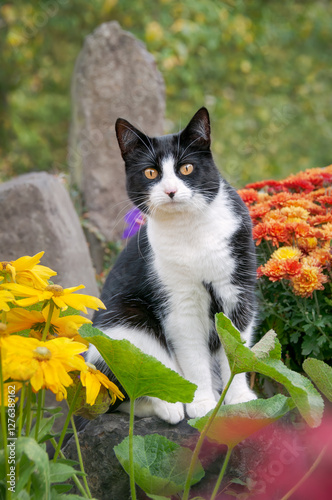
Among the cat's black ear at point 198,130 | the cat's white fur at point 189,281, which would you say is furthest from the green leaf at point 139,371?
the cat's black ear at point 198,130

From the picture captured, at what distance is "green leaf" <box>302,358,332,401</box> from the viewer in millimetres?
1236

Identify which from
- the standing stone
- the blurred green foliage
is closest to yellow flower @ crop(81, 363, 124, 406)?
the standing stone

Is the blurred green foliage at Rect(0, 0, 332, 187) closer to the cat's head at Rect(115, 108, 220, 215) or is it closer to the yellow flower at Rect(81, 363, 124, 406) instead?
the cat's head at Rect(115, 108, 220, 215)

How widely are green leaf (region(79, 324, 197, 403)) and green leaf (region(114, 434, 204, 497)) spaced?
0.21 meters

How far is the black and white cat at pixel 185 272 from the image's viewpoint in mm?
1916

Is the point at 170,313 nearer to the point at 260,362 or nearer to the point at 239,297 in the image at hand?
the point at 239,297

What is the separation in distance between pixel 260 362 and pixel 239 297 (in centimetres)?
83

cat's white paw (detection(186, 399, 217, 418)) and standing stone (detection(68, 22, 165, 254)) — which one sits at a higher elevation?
standing stone (detection(68, 22, 165, 254))

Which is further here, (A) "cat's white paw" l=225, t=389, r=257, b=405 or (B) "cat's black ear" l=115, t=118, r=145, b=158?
(B) "cat's black ear" l=115, t=118, r=145, b=158

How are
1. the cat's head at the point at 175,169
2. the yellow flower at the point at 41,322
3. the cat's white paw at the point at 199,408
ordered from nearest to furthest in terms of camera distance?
the yellow flower at the point at 41,322 < the cat's white paw at the point at 199,408 < the cat's head at the point at 175,169

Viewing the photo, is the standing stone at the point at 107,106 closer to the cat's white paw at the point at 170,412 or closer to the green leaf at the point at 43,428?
the cat's white paw at the point at 170,412

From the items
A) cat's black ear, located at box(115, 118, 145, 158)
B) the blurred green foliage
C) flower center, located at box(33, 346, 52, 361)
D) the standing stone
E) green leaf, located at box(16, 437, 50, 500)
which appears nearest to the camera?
green leaf, located at box(16, 437, 50, 500)

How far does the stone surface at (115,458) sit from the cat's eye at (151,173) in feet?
2.73

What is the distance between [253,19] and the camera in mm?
8031
